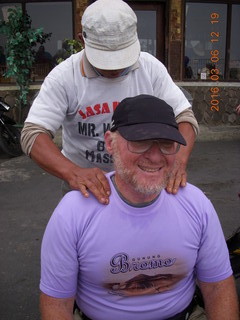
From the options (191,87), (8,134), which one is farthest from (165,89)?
(191,87)

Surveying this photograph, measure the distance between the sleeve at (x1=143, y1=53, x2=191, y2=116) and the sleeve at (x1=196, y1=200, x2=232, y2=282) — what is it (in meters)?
0.70

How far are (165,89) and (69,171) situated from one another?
2.51 ft

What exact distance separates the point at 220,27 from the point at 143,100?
7584 millimetres

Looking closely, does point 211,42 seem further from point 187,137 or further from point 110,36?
point 110,36

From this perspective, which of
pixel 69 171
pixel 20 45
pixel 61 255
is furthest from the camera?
pixel 20 45

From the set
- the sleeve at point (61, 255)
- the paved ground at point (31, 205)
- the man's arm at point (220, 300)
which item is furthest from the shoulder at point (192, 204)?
the paved ground at point (31, 205)

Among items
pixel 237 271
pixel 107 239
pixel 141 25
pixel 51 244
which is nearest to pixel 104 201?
pixel 107 239

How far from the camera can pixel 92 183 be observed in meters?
1.88

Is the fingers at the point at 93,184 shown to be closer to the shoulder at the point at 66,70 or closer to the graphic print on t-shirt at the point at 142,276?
the graphic print on t-shirt at the point at 142,276

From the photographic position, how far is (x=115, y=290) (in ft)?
6.09

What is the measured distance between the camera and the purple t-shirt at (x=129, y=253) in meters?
1.80

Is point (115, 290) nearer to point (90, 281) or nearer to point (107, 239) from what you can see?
point (90, 281)

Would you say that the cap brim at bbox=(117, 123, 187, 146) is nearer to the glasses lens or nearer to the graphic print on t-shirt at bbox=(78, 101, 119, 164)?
the glasses lens

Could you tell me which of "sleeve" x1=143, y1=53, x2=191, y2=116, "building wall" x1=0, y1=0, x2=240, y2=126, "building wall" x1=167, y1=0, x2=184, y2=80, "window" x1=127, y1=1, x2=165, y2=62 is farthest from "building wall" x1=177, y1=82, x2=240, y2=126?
"sleeve" x1=143, y1=53, x2=191, y2=116
